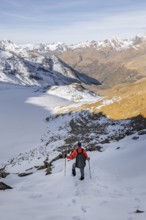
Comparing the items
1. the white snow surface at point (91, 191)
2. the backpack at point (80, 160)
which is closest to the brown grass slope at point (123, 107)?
the white snow surface at point (91, 191)

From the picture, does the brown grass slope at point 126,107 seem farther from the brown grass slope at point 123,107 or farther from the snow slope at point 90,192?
the snow slope at point 90,192

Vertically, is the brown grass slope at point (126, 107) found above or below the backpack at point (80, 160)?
above

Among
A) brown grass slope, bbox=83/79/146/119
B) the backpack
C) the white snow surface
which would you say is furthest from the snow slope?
brown grass slope, bbox=83/79/146/119

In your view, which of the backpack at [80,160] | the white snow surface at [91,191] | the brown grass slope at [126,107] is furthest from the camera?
the brown grass slope at [126,107]

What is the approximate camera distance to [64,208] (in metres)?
12.4

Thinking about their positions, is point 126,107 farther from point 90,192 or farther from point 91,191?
point 90,192

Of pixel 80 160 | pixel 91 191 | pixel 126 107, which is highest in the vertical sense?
pixel 126 107

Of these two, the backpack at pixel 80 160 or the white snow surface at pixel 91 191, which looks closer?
the white snow surface at pixel 91 191

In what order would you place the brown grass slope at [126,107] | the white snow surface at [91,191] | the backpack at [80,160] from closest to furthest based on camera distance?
1. the white snow surface at [91,191]
2. the backpack at [80,160]
3. the brown grass slope at [126,107]

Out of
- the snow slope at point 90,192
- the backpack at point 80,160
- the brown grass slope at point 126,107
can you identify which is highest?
the brown grass slope at point 126,107

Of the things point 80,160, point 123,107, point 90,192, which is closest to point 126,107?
point 123,107

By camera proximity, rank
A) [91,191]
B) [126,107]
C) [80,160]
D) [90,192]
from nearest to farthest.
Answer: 1. [90,192]
2. [91,191]
3. [80,160]
4. [126,107]

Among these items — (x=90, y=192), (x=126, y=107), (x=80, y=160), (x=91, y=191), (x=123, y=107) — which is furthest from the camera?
(x=123, y=107)

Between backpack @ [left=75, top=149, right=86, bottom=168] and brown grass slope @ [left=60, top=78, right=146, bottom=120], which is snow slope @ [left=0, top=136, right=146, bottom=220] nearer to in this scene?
backpack @ [left=75, top=149, right=86, bottom=168]
